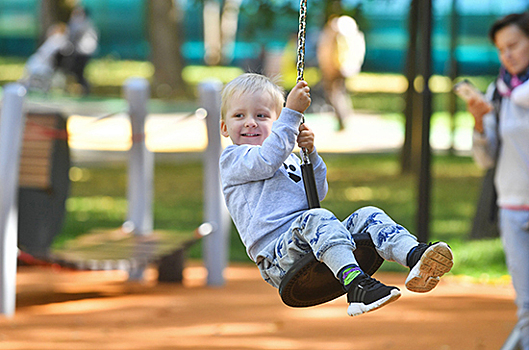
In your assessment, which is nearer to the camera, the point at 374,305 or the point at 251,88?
the point at 374,305

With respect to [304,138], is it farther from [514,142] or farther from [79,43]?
[79,43]

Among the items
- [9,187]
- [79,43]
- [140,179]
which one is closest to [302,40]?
[9,187]

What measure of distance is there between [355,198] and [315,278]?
8433 millimetres

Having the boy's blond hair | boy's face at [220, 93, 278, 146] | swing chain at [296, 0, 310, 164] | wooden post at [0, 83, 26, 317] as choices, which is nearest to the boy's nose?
boy's face at [220, 93, 278, 146]

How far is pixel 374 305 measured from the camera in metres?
2.60

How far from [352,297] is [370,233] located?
1.12ft

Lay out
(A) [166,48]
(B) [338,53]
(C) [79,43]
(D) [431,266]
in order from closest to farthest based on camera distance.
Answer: (D) [431,266], (B) [338,53], (A) [166,48], (C) [79,43]

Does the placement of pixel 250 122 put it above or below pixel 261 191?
above

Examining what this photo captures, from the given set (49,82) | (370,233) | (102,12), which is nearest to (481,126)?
(370,233)

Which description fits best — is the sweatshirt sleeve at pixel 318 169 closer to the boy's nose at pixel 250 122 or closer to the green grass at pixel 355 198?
the boy's nose at pixel 250 122

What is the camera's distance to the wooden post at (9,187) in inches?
252

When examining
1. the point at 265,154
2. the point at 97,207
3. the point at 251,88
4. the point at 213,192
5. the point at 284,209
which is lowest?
the point at 97,207

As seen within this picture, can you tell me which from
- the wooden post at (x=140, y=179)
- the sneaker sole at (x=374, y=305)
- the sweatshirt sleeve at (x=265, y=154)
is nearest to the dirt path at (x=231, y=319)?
the wooden post at (x=140, y=179)

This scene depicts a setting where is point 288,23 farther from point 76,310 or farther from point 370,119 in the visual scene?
point 76,310
